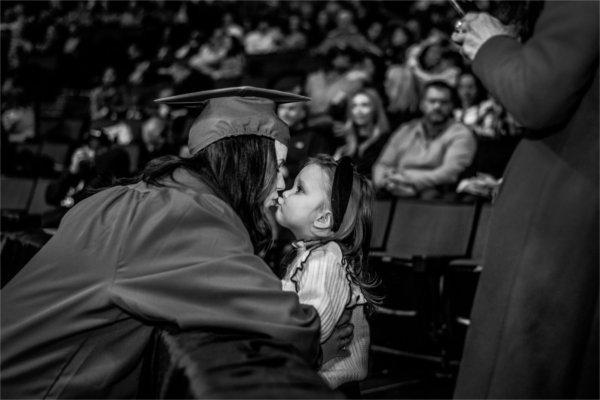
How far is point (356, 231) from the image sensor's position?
2.40 meters

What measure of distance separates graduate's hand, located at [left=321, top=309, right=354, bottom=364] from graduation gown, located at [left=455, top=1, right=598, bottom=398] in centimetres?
67

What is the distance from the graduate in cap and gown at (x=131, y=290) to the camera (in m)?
1.51

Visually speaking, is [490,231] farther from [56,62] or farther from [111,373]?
[56,62]

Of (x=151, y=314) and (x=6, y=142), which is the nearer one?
(x=151, y=314)

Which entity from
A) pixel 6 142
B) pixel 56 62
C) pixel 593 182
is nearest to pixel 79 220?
pixel 593 182

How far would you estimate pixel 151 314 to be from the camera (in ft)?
5.03

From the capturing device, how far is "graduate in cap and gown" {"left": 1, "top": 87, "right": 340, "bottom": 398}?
4.94ft

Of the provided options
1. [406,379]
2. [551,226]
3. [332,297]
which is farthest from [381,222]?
[551,226]

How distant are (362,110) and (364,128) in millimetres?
165

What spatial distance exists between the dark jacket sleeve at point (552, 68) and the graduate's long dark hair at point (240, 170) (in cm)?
65

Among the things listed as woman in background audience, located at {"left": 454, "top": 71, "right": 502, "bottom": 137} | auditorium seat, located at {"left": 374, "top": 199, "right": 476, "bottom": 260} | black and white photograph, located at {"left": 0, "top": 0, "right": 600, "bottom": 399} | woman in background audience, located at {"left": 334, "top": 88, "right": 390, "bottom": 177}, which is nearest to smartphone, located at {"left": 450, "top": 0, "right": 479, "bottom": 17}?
black and white photograph, located at {"left": 0, "top": 0, "right": 600, "bottom": 399}

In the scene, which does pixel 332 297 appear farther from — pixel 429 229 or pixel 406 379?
pixel 429 229

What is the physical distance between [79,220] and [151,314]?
0.35 metres

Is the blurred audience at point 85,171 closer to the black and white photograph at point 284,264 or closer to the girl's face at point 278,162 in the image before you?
the black and white photograph at point 284,264
